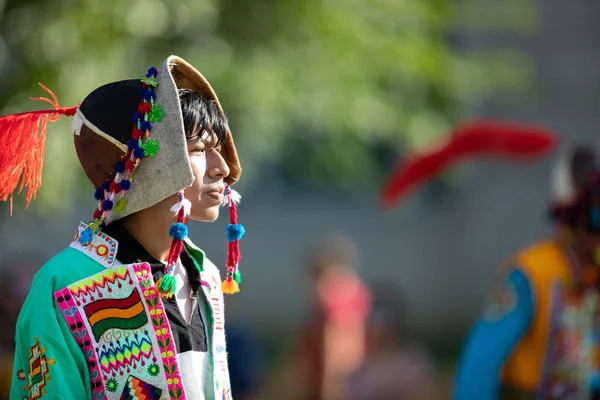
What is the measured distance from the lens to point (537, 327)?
4613 millimetres

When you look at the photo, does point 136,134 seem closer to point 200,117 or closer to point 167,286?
point 200,117

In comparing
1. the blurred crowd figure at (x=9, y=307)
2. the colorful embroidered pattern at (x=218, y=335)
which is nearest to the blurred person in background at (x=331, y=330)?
the blurred crowd figure at (x=9, y=307)

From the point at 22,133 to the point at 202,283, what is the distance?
2.06ft

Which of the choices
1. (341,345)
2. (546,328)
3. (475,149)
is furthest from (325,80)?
(546,328)

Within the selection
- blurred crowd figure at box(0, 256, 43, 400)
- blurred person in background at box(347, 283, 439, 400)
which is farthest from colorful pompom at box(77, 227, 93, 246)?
blurred person in background at box(347, 283, 439, 400)

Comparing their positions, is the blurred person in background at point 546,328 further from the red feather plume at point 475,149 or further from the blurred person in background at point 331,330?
the blurred person in background at point 331,330

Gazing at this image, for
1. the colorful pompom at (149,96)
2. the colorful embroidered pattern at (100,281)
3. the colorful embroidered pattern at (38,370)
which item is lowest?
the colorful embroidered pattern at (38,370)

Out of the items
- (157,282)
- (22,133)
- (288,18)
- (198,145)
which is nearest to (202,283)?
(157,282)

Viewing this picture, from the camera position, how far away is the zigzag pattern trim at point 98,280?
2570 mm

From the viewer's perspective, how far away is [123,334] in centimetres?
259

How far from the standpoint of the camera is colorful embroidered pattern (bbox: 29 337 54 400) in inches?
98.0

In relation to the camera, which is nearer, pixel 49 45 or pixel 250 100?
pixel 49 45

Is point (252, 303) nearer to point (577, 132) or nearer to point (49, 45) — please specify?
point (577, 132)

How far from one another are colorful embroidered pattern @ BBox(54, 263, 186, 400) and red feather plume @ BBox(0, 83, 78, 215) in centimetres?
37
